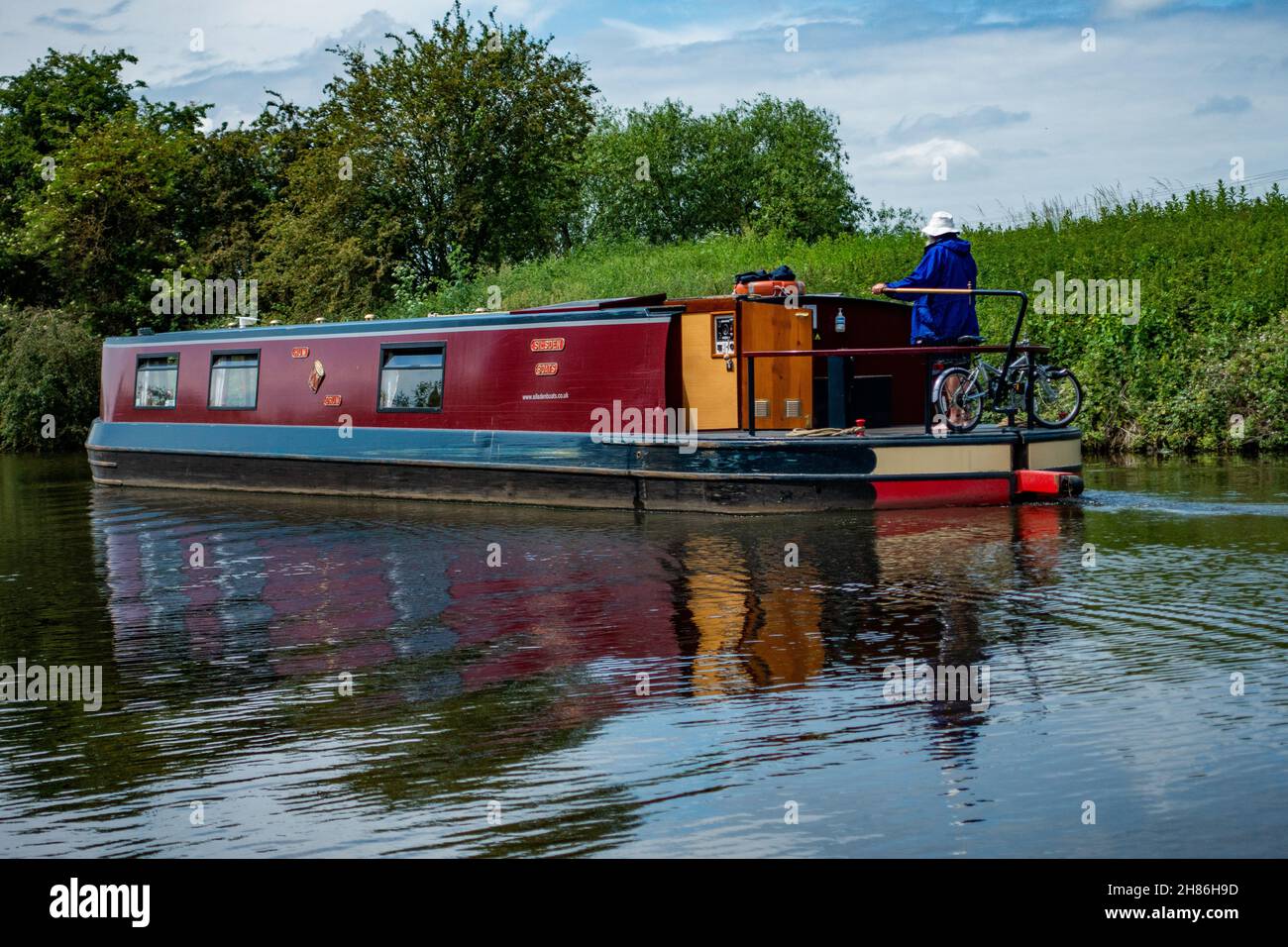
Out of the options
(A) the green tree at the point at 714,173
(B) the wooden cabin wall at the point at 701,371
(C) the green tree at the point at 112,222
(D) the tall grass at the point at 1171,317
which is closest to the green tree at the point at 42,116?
(C) the green tree at the point at 112,222

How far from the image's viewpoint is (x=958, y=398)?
493 inches

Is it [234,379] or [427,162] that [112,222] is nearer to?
[427,162]

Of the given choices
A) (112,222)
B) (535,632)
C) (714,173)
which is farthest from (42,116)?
(535,632)

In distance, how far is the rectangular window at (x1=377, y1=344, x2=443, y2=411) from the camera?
1562 centimetres

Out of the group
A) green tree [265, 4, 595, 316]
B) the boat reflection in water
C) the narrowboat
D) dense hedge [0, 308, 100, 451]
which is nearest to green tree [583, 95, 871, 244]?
green tree [265, 4, 595, 316]

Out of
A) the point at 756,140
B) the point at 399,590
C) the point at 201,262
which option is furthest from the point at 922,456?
the point at 756,140

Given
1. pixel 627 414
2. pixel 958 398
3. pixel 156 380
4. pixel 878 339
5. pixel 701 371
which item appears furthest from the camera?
pixel 156 380

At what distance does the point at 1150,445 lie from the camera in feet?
60.0

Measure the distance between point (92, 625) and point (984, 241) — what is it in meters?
16.3

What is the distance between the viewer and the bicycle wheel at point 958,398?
12508 mm

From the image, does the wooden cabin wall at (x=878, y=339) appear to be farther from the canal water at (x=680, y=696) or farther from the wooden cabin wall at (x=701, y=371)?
the canal water at (x=680, y=696)

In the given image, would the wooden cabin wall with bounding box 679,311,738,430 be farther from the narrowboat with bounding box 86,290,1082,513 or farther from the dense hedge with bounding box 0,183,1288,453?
the dense hedge with bounding box 0,183,1288,453

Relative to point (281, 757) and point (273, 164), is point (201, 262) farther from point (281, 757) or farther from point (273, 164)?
point (281, 757)

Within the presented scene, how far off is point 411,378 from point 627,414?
325 centimetres
